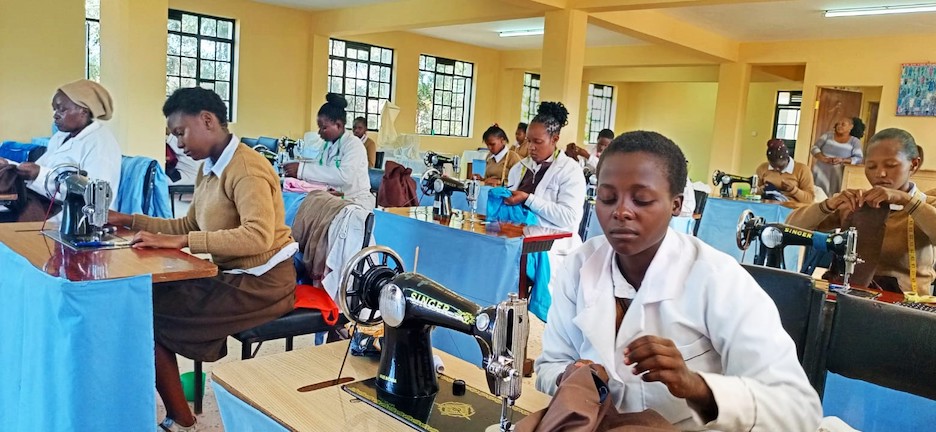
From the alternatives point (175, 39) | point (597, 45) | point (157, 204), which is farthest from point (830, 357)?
point (597, 45)

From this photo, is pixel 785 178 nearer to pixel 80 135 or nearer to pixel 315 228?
pixel 315 228

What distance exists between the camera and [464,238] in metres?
3.34

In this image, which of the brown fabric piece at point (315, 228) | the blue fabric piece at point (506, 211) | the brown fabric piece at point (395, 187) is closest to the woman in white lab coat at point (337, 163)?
the brown fabric piece at point (395, 187)

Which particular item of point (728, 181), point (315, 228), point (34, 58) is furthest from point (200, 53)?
point (315, 228)

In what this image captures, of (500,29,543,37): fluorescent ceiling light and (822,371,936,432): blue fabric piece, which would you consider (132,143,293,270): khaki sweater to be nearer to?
(822,371,936,432): blue fabric piece

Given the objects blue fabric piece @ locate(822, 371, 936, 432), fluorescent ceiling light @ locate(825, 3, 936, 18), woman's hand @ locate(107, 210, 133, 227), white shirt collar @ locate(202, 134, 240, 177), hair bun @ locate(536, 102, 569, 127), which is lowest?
blue fabric piece @ locate(822, 371, 936, 432)

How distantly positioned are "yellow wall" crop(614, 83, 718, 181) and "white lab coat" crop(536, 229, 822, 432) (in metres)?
16.1

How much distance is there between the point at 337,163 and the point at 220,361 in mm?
1852

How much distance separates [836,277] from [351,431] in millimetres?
2020

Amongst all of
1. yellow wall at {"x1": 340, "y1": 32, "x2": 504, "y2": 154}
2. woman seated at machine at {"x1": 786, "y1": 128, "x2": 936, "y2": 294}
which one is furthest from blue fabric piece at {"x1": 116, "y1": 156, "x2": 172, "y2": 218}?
yellow wall at {"x1": 340, "y1": 32, "x2": 504, "y2": 154}

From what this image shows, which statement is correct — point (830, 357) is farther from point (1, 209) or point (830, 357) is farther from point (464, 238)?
point (1, 209)

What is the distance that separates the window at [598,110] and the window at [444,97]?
4164mm

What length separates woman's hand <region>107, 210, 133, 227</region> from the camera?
2.50m

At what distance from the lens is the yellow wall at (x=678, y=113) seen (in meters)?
17.1
